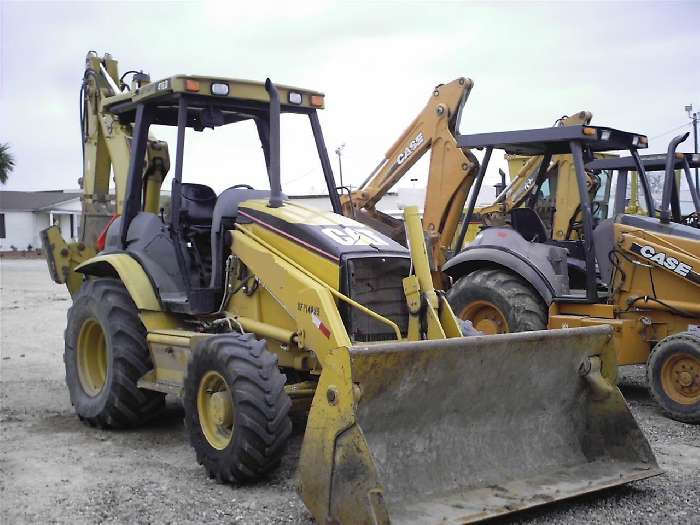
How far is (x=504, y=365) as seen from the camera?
16.6ft

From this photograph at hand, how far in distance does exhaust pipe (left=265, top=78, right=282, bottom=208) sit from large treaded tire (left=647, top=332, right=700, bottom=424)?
135 inches

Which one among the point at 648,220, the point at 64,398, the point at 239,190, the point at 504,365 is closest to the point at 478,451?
the point at 504,365

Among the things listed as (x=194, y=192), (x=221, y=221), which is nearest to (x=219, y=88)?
(x=194, y=192)

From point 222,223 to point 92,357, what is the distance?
1892mm

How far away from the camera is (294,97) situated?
21.8 feet

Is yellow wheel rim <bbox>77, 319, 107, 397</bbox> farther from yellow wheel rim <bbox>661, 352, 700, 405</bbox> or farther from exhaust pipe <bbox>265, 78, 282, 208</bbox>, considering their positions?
yellow wheel rim <bbox>661, 352, 700, 405</bbox>

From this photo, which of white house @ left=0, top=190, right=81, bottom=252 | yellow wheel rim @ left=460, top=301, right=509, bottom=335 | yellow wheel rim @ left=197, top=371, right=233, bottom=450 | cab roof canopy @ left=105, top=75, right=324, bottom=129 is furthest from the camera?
white house @ left=0, top=190, right=81, bottom=252

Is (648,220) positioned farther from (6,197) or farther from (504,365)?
(6,197)

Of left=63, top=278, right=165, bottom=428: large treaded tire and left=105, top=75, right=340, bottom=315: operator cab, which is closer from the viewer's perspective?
left=105, top=75, right=340, bottom=315: operator cab

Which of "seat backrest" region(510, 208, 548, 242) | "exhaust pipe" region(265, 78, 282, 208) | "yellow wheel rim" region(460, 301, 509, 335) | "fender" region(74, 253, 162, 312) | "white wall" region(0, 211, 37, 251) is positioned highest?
"exhaust pipe" region(265, 78, 282, 208)

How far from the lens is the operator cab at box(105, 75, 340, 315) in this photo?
637 centimetres

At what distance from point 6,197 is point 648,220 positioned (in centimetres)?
5064

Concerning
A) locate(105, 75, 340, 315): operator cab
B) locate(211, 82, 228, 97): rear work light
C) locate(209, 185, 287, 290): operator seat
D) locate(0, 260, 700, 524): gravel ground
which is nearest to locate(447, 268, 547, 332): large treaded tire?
locate(0, 260, 700, 524): gravel ground

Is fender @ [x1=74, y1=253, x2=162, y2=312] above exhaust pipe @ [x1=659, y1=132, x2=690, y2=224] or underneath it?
underneath
